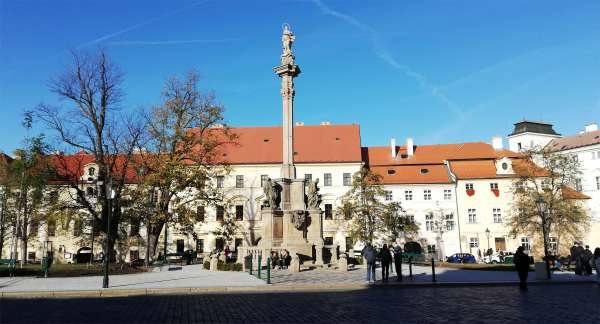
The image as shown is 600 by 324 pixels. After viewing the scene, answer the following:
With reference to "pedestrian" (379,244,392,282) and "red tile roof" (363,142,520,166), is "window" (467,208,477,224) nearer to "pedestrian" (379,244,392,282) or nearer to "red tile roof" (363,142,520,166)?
"red tile roof" (363,142,520,166)

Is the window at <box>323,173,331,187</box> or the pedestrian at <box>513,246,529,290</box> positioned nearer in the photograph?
the pedestrian at <box>513,246,529,290</box>

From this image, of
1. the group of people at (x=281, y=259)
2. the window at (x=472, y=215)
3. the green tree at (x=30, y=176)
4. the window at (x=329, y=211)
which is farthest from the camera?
the window at (x=329, y=211)

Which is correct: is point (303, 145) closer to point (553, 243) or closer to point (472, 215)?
point (472, 215)

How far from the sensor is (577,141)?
69.9 meters

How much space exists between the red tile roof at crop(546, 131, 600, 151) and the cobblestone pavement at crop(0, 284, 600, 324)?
61153 mm

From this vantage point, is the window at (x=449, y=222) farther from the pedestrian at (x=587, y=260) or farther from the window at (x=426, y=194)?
the pedestrian at (x=587, y=260)

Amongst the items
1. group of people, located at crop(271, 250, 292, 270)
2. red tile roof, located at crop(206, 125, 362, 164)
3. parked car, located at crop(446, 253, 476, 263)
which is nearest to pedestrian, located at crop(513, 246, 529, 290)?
group of people, located at crop(271, 250, 292, 270)

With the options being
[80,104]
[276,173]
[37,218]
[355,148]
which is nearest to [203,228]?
[276,173]

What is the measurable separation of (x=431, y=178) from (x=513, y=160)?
34.5 feet

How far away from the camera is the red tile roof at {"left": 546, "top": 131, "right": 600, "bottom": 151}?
6697 cm

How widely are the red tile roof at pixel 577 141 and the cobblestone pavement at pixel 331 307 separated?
2408 inches

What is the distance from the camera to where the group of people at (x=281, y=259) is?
75.3ft

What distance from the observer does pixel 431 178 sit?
176 feet

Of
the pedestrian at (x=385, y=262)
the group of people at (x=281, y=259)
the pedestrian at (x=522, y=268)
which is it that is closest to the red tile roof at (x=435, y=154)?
the group of people at (x=281, y=259)
